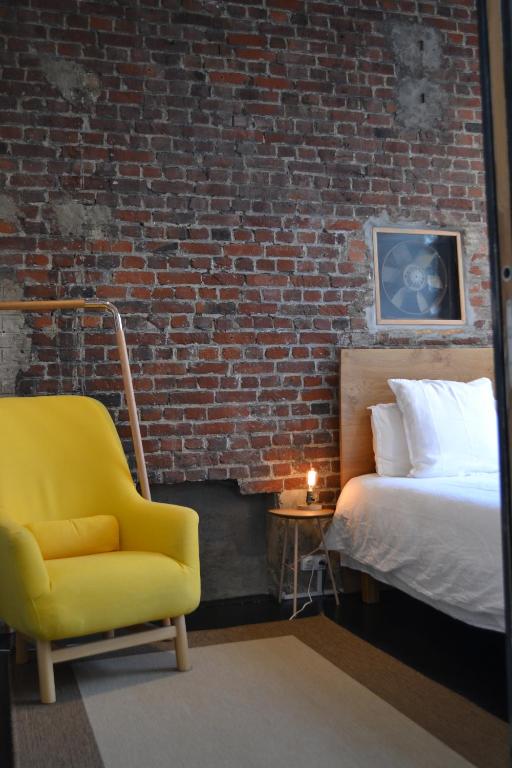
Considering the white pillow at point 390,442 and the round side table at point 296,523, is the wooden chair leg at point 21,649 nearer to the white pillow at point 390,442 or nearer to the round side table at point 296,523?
the round side table at point 296,523

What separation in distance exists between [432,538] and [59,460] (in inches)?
61.3

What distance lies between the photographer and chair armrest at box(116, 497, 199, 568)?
2.85 metres

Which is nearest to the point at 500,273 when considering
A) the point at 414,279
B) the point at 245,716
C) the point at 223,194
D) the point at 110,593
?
the point at 245,716

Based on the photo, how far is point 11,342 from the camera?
3.53m

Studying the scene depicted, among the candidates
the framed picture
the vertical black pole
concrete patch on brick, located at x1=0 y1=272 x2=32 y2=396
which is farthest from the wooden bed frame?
the vertical black pole


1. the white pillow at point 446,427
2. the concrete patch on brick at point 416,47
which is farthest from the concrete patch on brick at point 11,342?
the concrete patch on brick at point 416,47

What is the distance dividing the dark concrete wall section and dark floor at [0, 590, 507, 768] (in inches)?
3.2

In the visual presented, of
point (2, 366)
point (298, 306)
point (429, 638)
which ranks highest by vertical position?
point (298, 306)

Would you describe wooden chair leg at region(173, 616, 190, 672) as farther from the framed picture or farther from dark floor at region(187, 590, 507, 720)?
the framed picture

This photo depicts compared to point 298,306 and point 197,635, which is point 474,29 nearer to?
point 298,306

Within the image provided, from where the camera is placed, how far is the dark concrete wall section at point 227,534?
3.84m

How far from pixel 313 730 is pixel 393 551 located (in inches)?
44.5

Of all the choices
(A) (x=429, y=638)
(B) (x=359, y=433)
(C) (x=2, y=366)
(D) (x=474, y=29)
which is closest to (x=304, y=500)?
(B) (x=359, y=433)

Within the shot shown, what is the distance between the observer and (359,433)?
157 inches
